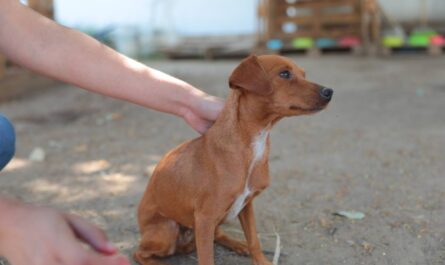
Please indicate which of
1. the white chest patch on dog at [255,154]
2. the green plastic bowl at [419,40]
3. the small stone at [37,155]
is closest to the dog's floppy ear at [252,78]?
Result: the white chest patch on dog at [255,154]

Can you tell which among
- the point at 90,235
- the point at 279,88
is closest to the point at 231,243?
the point at 279,88

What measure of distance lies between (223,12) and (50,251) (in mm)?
13831

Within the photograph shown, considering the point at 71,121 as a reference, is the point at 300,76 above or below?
above

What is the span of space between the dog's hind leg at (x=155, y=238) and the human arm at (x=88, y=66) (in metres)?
0.47

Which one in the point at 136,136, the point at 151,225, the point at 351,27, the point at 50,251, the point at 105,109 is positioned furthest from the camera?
the point at 351,27

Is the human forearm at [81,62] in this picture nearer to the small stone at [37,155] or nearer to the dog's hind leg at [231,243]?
the dog's hind leg at [231,243]

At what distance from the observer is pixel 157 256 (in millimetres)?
2619

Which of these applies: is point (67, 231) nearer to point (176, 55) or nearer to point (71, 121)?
point (71, 121)

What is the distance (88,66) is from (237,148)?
2.18 ft

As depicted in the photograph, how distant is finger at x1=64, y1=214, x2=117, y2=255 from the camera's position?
2.37 ft

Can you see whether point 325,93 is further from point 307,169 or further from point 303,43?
point 303,43

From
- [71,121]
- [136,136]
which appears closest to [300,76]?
[136,136]

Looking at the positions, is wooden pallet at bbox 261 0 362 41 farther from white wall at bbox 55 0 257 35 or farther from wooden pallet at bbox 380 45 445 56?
white wall at bbox 55 0 257 35

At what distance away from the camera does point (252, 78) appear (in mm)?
2205
